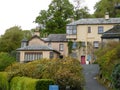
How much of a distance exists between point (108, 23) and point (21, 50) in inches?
698

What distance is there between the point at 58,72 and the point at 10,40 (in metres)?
74.6

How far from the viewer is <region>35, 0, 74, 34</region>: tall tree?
101000 mm

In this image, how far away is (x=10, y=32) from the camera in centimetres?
11181

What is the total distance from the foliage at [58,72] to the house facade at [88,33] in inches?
1606

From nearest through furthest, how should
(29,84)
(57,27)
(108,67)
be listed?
(29,84), (108,67), (57,27)

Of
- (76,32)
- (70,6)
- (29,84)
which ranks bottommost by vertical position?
(29,84)

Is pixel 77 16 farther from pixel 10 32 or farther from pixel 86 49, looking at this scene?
pixel 86 49

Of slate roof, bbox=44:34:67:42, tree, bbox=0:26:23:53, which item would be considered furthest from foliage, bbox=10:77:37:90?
tree, bbox=0:26:23:53

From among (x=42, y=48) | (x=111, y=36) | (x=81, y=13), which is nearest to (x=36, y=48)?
(x=42, y=48)

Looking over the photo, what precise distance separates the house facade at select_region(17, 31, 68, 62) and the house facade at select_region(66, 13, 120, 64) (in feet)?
13.6

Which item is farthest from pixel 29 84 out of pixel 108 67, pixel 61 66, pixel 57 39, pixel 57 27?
pixel 57 27

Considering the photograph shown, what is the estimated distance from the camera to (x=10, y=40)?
356 ft

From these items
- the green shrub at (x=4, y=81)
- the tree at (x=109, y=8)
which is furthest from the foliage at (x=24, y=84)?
the tree at (x=109, y=8)

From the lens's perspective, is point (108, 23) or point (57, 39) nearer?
point (108, 23)
